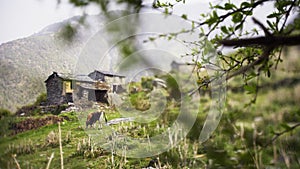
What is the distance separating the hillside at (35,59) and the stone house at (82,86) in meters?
0.04

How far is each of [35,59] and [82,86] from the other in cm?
25

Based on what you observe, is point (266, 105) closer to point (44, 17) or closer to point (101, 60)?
point (101, 60)

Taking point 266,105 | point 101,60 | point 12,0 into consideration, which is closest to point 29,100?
point 101,60

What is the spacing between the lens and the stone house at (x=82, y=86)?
4.50 feet

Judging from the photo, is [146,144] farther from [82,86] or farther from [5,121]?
[5,121]

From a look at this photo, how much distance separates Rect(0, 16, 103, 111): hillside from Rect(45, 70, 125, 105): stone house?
0.12ft

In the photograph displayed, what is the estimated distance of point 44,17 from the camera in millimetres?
1396

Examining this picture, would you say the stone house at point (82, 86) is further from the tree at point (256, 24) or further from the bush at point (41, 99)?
the tree at point (256, 24)

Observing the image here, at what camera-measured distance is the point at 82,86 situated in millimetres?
1388

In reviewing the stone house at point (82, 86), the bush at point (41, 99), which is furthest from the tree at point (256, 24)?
the bush at point (41, 99)

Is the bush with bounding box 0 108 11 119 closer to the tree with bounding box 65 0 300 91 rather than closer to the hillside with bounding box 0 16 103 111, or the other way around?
the hillside with bounding box 0 16 103 111

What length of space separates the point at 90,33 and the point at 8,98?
46 centimetres

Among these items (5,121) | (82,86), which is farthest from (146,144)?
(5,121)

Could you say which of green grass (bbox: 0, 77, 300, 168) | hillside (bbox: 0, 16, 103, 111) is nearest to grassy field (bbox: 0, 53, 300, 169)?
green grass (bbox: 0, 77, 300, 168)
